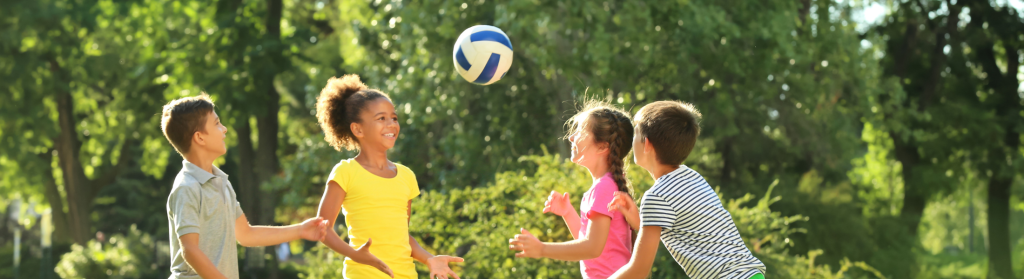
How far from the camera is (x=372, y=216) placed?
4.00 meters

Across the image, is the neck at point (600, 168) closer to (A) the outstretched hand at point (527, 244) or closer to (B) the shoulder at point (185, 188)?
A: (A) the outstretched hand at point (527, 244)

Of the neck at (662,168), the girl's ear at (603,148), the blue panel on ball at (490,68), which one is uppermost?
the blue panel on ball at (490,68)

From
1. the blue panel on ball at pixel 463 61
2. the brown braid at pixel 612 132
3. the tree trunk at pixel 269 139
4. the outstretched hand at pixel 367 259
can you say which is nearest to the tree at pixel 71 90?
the tree trunk at pixel 269 139

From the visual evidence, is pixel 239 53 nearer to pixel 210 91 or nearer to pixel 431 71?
pixel 210 91

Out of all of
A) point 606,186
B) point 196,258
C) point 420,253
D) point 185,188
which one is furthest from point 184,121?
point 606,186

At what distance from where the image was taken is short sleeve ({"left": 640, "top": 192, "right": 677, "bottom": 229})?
342 cm

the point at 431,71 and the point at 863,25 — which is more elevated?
the point at 863,25

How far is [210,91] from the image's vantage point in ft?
52.9

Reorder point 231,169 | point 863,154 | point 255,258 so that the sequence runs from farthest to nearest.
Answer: point 231,169, point 863,154, point 255,258

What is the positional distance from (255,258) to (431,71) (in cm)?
828

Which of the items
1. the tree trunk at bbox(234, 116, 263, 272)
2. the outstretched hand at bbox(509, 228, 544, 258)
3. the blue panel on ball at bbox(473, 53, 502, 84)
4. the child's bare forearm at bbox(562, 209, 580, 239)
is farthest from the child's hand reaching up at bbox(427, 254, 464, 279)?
the tree trunk at bbox(234, 116, 263, 272)

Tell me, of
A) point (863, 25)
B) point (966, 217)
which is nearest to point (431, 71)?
point (863, 25)

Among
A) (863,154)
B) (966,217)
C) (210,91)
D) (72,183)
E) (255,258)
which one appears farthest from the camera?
(966,217)

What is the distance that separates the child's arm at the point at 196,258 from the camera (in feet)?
10.8
